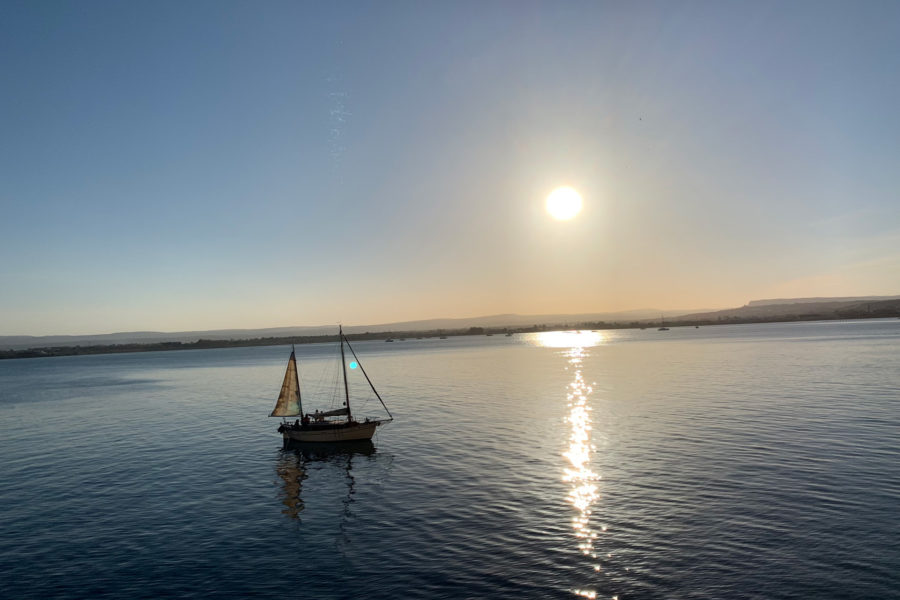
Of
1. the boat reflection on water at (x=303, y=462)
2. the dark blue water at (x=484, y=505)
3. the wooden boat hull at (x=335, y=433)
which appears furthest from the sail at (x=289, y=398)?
the dark blue water at (x=484, y=505)

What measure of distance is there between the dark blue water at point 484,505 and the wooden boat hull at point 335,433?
182 centimetres

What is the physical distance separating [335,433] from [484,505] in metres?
26.2

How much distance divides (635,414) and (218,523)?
157 ft

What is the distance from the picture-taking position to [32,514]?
3384 centimetres

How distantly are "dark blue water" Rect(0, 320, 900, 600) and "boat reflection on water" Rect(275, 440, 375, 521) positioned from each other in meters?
0.29

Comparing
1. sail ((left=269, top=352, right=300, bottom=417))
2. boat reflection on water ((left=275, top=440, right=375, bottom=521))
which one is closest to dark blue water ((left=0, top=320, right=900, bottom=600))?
boat reflection on water ((left=275, top=440, right=375, bottom=521))

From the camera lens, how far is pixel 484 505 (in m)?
31.6

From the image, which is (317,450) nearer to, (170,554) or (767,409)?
(170,554)

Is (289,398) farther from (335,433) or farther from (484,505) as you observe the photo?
(484,505)

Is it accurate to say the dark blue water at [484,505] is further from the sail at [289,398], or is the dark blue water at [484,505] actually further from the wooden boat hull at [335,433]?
the sail at [289,398]

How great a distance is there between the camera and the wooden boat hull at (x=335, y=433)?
53219 mm

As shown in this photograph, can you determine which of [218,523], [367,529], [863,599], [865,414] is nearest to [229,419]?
[218,523]

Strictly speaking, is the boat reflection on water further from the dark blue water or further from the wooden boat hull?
the wooden boat hull

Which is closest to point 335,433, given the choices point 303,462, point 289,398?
point 303,462
